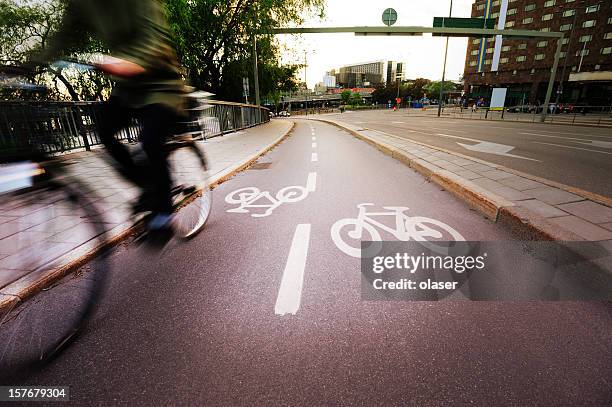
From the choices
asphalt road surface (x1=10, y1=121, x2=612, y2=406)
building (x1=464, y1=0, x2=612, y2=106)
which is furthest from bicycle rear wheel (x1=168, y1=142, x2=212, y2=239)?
building (x1=464, y1=0, x2=612, y2=106)

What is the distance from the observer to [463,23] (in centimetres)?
1955

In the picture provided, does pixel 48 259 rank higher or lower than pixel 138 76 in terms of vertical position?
lower

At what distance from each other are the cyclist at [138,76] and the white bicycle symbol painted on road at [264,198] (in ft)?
4.34

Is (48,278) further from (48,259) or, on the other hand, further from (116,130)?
(116,130)

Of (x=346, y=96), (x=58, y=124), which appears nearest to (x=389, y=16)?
(x=58, y=124)

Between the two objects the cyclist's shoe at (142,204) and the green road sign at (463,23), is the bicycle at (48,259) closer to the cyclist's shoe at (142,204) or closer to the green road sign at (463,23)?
the cyclist's shoe at (142,204)

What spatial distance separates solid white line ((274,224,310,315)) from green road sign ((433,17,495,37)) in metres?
22.6

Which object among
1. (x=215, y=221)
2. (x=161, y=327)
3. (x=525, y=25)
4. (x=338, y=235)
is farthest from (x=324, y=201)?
(x=525, y=25)

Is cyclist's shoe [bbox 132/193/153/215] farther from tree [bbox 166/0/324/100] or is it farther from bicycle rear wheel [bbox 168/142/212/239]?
tree [bbox 166/0/324/100]

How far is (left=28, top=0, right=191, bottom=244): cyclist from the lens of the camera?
7.74 ft

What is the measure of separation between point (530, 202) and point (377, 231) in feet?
7.05

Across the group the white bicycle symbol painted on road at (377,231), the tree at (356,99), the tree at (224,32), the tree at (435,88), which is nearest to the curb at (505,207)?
the white bicycle symbol painted on road at (377,231)

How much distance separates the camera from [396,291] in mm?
2277

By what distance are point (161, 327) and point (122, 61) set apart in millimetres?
2298
